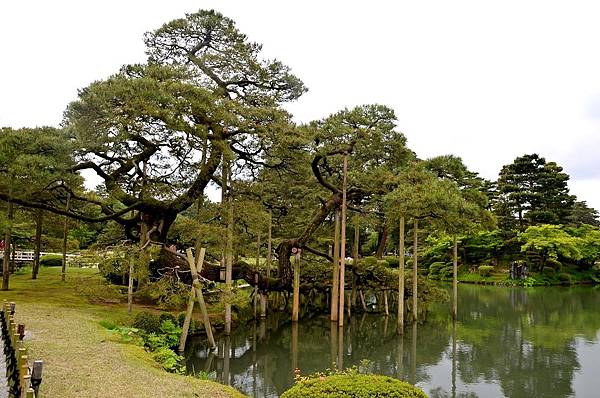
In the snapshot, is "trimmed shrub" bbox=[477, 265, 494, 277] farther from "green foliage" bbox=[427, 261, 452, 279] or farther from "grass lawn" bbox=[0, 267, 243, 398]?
"grass lawn" bbox=[0, 267, 243, 398]

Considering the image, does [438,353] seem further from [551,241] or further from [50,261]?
[50,261]

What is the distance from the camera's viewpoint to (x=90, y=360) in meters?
9.13

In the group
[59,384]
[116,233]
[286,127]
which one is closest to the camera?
[59,384]

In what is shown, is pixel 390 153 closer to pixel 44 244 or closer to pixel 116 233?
Result: pixel 116 233

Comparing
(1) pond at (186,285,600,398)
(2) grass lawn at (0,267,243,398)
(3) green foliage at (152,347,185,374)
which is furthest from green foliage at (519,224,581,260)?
(3) green foliage at (152,347,185,374)

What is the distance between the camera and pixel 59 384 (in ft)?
24.1

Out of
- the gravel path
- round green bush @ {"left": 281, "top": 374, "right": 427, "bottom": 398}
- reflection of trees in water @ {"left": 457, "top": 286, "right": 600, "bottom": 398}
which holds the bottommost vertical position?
reflection of trees in water @ {"left": 457, "top": 286, "right": 600, "bottom": 398}

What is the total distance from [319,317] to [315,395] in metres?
17.5

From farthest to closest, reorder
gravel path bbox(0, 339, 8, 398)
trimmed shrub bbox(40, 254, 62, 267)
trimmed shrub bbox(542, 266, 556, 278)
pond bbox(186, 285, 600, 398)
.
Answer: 1. trimmed shrub bbox(542, 266, 556, 278)
2. trimmed shrub bbox(40, 254, 62, 267)
3. pond bbox(186, 285, 600, 398)
4. gravel path bbox(0, 339, 8, 398)

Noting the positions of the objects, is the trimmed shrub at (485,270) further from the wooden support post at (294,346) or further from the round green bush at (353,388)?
the round green bush at (353,388)

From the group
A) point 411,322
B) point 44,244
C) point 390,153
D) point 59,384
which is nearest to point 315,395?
point 59,384

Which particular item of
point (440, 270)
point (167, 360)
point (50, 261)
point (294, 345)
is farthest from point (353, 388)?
point (440, 270)

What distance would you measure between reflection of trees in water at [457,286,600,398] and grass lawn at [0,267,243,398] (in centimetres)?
772

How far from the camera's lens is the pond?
12383 mm
